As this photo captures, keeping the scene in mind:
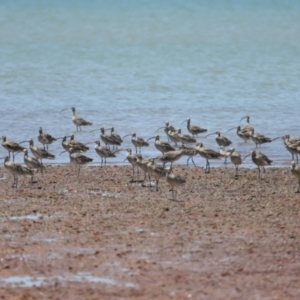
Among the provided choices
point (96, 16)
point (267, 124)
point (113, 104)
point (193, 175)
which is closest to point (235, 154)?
point (193, 175)

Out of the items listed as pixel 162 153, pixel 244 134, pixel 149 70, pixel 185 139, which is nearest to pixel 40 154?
pixel 162 153

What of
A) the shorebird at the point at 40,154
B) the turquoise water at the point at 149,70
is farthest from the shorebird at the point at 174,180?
the turquoise water at the point at 149,70

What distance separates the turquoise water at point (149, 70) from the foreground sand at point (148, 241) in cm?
428

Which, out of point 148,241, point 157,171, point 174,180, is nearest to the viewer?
point 148,241

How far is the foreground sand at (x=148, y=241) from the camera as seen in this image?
934 centimetres

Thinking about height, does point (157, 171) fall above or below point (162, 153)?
below

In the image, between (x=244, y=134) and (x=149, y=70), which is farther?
(x=149, y=70)

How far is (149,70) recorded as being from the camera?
39.2 m

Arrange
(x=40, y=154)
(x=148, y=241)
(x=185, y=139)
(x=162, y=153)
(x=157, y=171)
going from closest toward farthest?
(x=148, y=241), (x=157, y=171), (x=40, y=154), (x=162, y=153), (x=185, y=139)

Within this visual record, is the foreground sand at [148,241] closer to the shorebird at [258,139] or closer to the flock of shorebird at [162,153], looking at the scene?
the flock of shorebird at [162,153]

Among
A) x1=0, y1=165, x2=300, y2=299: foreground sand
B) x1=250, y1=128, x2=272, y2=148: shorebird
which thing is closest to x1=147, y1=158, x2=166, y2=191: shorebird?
x1=0, y1=165, x2=300, y2=299: foreground sand

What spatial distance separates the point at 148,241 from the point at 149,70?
28510 millimetres

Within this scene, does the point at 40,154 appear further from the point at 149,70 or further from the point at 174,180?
the point at 149,70

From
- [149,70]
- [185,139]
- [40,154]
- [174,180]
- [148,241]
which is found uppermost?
[149,70]
